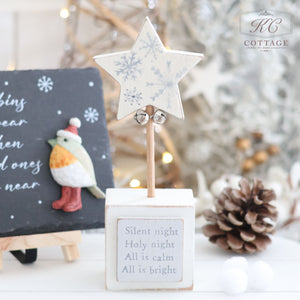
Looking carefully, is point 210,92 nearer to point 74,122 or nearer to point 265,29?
point 265,29

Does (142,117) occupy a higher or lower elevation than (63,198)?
higher

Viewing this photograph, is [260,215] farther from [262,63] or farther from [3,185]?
[262,63]

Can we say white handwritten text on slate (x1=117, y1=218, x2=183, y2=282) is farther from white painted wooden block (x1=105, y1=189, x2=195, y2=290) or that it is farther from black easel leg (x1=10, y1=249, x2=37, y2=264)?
black easel leg (x1=10, y1=249, x2=37, y2=264)

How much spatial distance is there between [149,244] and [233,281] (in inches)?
Result: 5.4

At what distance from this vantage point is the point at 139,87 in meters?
0.69

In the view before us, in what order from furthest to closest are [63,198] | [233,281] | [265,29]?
[265,29]
[63,198]
[233,281]

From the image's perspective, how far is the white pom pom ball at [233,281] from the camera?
67 cm

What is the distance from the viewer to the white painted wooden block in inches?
27.0

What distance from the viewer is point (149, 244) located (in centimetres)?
69

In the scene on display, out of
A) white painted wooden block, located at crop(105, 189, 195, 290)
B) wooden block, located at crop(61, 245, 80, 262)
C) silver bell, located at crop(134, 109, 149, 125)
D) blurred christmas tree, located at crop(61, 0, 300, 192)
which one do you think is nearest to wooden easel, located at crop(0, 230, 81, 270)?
wooden block, located at crop(61, 245, 80, 262)

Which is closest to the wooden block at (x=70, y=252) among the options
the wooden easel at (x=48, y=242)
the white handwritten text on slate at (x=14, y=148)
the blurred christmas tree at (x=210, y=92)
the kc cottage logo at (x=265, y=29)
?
the wooden easel at (x=48, y=242)

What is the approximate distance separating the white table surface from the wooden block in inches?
0.4

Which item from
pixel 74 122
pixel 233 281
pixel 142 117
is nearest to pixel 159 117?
pixel 142 117

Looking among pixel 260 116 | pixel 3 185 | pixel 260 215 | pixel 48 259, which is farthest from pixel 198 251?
pixel 260 116
